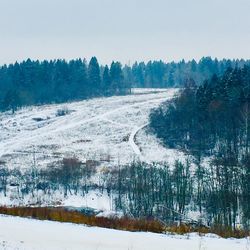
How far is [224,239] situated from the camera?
15.9m

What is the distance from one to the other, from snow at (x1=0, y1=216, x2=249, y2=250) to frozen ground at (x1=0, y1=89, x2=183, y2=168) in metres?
44.7

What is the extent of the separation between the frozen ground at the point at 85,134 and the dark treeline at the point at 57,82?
8296mm

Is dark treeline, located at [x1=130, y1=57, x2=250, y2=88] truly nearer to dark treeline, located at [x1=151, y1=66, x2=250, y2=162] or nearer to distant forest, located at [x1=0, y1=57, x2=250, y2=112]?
distant forest, located at [x1=0, y1=57, x2=250, y2=112]

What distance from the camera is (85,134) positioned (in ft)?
271

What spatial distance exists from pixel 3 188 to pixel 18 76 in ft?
246

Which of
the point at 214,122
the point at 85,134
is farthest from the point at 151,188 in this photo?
the point at 85,134

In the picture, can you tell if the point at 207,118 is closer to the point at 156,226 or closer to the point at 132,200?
the point at 132,200

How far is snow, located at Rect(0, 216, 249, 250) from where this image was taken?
13.5 m

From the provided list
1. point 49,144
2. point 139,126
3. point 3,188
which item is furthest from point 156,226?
point 139,126

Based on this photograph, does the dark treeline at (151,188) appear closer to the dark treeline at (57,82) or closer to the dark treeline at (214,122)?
the dark treeline at (214,122)

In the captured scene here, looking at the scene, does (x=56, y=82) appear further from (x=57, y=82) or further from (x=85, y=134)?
(x=85, y=134)

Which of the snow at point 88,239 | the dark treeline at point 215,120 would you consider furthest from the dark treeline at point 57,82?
the snow at point 88,239

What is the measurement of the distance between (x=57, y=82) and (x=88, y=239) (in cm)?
10763

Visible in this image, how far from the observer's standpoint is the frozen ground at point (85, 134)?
A: 66250 millimetres
